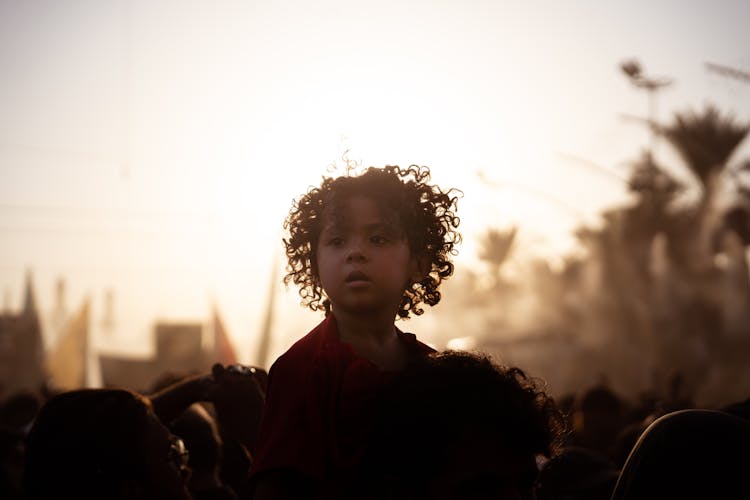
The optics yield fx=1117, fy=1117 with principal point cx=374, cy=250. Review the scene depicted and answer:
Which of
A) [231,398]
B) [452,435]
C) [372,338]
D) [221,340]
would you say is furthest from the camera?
[221,340]

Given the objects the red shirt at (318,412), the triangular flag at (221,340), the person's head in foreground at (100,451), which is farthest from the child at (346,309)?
Result: the triangular flag at (221,340)

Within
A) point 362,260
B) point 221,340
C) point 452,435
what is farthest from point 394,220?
point 221,340

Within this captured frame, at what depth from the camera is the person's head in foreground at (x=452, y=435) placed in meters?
2.93

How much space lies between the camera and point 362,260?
143 inches

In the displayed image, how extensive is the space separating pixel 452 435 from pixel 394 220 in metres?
1.05

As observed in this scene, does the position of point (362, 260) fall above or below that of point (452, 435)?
above

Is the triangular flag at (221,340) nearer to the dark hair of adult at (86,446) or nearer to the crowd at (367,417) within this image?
the crowd at (367,417)

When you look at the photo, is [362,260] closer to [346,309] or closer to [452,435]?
[346,309]

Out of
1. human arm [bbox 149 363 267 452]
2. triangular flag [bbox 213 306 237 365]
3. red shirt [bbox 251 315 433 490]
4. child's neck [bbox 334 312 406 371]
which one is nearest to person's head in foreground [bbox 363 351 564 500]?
red shirt [bbox 251 315 433 490]

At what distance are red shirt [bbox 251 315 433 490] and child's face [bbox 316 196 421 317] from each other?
0.86 ft

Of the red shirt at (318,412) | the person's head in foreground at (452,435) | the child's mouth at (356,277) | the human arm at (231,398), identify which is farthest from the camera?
the human arm at (231,398)

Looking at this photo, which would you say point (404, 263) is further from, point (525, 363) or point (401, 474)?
point (525, 363)

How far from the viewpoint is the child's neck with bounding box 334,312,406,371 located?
3.67 m

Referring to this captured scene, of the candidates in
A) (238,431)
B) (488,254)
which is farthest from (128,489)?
(488,254)
